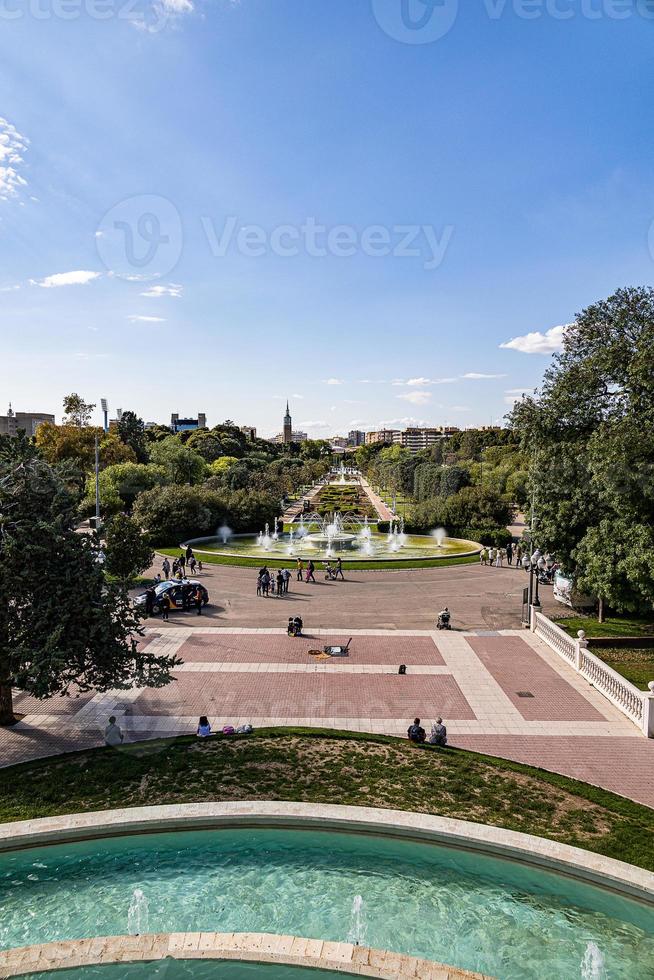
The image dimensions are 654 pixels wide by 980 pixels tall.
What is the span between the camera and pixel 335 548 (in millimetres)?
34906

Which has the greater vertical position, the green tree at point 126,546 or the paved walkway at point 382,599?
the green tree at point 126,546

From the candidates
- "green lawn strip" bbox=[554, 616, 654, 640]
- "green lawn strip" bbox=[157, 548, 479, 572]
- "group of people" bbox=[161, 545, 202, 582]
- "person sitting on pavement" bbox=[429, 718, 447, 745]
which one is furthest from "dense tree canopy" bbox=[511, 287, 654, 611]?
"group of people" bbox=[161, 545, 202, 582]

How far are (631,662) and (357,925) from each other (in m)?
12.2

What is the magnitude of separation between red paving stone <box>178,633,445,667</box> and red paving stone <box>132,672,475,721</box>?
3.52 feet

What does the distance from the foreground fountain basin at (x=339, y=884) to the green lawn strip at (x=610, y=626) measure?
10984mm

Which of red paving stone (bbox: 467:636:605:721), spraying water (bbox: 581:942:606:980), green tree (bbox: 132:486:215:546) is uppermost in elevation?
green tree (bbox: 132:486:215:546)

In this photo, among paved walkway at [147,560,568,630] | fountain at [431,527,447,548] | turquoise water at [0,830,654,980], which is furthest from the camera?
fountain at [431,527,447,548]

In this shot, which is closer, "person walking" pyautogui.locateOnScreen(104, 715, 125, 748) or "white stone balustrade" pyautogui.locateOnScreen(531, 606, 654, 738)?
"person walking" pyautogui.locateOnScreen(104, 715, 125, 748)

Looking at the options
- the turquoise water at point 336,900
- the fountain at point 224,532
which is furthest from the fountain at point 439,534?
the turquoise water at point 336,900

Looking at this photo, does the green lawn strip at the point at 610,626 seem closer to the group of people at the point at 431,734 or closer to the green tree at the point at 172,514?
the group of people at the point at 431,734

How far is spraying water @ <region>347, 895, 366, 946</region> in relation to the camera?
22.0ft

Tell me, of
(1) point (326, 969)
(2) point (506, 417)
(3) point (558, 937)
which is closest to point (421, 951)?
(1) point (326, 969)

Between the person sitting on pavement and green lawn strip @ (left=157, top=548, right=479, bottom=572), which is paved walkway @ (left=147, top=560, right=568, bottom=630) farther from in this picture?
the person sitting on pavement

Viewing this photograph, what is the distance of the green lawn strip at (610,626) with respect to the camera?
18.3 m
